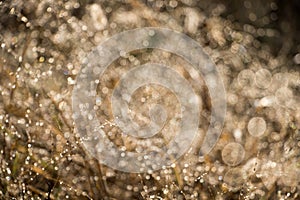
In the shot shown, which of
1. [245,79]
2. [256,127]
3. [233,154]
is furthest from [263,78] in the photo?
[233,154]

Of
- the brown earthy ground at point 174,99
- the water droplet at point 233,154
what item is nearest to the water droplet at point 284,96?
the brown earthy ground at point 174,99

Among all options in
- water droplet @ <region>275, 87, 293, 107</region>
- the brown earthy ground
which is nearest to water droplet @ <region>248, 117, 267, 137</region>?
the brown earthy ground

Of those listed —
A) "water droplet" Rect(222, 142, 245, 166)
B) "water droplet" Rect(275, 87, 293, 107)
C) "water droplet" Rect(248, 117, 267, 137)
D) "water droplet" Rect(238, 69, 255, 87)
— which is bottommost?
"water droplet" Rect(222, 142, 245, 166)

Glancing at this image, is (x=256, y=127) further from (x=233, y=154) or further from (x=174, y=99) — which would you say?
(x=174, y=99)

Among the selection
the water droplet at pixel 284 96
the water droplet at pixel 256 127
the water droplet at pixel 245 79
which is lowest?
the water droplet at pixel 256 127

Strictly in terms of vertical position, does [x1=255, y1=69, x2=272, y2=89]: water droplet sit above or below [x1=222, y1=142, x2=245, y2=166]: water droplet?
above

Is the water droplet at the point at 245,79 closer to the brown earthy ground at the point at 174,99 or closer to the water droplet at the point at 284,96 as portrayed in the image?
the brown earthy ground at the point at 174,99

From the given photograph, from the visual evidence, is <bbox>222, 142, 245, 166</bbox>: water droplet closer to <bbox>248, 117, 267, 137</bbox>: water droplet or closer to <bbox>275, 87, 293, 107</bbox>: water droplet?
<bbox>248, 117, 267, 137</bbox>: water droplet

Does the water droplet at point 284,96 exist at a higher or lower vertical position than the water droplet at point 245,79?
lower

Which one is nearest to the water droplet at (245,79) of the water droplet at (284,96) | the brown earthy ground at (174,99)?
the brown earthy ground at (174,99)

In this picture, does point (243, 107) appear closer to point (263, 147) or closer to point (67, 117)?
point (263, 147)
